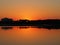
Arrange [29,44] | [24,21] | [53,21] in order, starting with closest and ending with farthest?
1. [29,44]
2. [53,21]
3. [24,21]

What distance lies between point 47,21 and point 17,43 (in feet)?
218

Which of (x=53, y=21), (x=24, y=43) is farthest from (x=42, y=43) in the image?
(x=53, y=21)

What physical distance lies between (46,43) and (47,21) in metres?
66.0

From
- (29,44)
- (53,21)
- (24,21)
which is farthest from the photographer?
(24,21)

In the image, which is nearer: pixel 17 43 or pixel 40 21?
pixel 17 43

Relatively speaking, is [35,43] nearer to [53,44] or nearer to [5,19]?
[53,44]

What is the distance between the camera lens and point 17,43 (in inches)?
757

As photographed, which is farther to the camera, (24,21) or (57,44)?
(24,21)

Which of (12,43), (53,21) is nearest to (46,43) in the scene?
(12,43)

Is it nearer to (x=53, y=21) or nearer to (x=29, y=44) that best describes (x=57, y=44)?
(x=29, y=44)

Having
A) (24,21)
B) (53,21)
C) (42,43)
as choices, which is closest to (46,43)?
(42,43)

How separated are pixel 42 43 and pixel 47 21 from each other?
66.1 meters

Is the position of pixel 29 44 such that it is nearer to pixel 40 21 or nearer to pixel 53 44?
pixel 53 44

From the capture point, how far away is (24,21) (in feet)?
291
